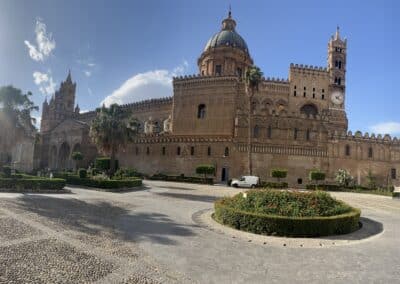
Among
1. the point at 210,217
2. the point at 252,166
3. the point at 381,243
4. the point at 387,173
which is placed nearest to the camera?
the point at 381,243

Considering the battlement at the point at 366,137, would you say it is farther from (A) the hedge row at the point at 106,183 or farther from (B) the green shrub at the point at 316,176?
(A) the hedge row at the point at 106,183

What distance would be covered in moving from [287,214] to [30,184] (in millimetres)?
17574

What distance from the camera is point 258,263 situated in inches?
334

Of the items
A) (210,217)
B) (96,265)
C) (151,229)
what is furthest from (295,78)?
(96,265)

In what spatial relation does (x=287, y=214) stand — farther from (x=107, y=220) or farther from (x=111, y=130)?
(x=111, y=130)

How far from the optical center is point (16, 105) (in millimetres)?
24578

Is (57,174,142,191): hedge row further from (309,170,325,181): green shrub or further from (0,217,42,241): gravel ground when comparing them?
(309,170,325,181): green shrub

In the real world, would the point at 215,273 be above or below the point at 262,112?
below

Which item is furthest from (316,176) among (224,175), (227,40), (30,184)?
(30,184)

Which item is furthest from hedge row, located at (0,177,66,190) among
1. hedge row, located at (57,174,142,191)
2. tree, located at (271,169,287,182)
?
tree, located at (271,169,287,182)

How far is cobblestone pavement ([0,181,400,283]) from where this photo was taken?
23.8 feet

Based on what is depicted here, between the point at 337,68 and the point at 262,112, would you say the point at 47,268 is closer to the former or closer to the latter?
the point at 262,112

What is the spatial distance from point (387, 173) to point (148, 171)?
1465 inches

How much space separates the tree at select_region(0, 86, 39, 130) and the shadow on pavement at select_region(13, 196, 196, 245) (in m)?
9.84
